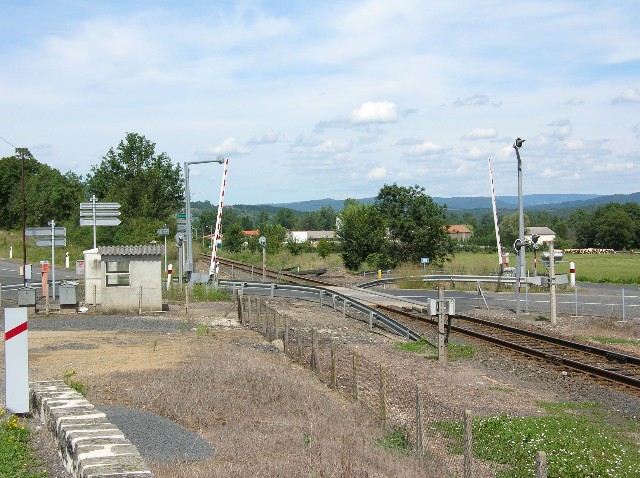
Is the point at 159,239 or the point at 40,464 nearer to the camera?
the point at 40,464

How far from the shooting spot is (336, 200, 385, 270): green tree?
64.4m

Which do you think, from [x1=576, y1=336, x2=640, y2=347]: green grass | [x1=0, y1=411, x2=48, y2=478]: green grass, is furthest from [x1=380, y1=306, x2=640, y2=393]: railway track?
[x1=0, y1=411, x2=48, y2=478]: green grass

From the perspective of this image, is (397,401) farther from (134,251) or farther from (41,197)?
(41,197)

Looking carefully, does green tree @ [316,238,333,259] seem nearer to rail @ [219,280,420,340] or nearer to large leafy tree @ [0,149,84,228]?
large leafy tree @ [0,149,84,228]

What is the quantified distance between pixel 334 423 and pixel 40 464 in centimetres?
385

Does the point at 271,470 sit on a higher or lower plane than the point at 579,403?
higher

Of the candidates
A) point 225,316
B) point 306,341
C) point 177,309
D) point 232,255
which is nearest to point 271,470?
point 306,341

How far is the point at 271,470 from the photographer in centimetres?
746

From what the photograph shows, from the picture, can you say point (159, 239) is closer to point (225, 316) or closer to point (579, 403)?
point (225, 316)

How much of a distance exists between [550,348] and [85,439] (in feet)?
52.2

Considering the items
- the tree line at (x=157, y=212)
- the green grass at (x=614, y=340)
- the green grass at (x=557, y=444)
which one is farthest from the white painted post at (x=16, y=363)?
the tree line at (x=157, y=212)

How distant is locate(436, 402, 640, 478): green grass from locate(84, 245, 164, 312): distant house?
701 inches

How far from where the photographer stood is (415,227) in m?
65.3

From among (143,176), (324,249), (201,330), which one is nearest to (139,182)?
(143,176)
